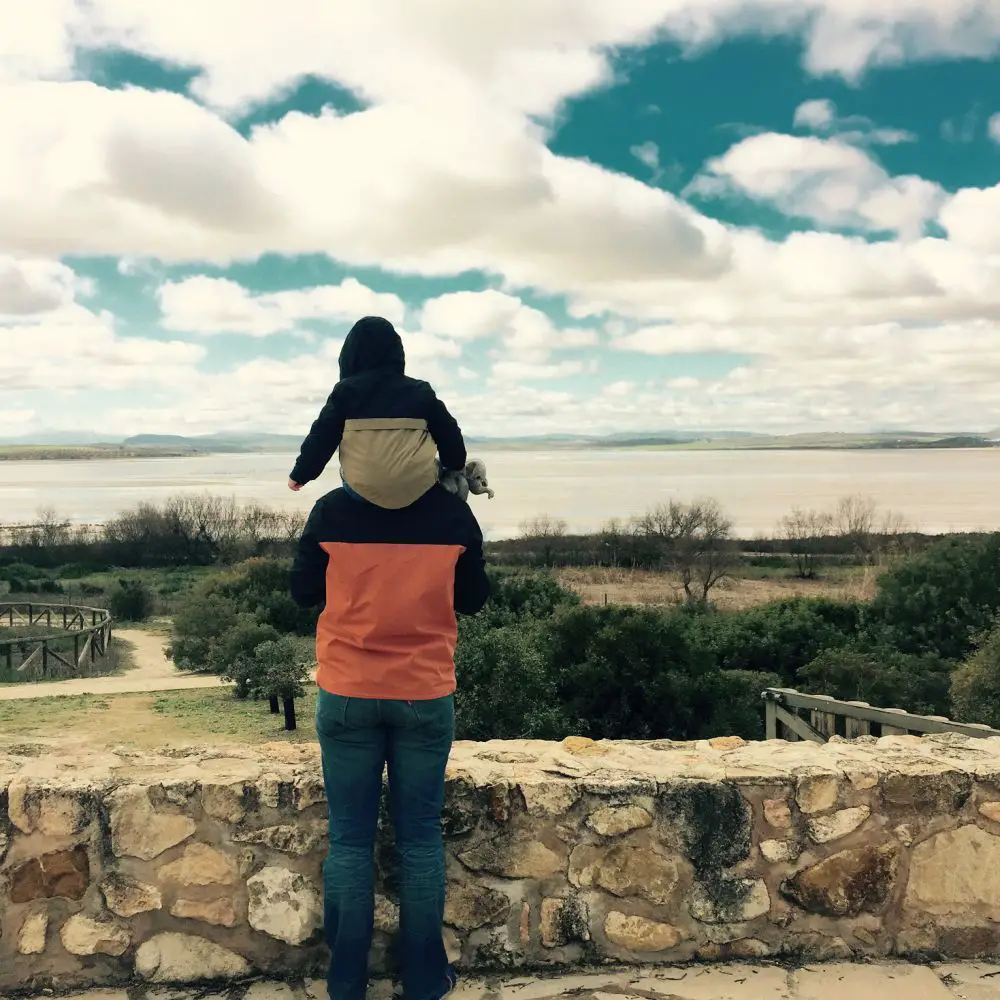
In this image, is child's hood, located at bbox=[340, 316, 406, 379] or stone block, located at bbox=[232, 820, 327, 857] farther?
stone block, located at bbox=[232, 820, 327, 857]

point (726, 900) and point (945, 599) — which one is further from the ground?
point (726, 900)

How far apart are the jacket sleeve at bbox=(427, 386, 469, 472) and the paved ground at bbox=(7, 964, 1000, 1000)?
4.56 feet

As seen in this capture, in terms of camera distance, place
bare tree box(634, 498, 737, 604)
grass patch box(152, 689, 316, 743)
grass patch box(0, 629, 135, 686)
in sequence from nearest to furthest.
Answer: grass patch box(152, 689, 316, 743) → grass patch box(0, 629, 135, 686) → bare tree box(634, 498, 737, 604)

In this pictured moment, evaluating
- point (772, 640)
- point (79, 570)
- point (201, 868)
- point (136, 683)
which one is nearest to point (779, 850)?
point (201, 868)

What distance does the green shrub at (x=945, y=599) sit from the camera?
49.8 ft

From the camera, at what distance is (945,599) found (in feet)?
51.6

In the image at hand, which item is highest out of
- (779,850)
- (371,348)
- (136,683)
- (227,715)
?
(371,348)

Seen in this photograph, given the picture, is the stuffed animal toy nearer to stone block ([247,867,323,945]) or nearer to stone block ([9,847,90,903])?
stone block ([247,867,323,945])

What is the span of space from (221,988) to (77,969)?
38 cm

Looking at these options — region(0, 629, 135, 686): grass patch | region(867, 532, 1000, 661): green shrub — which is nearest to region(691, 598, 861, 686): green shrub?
region(867, 532, 1000, 661): green shrub

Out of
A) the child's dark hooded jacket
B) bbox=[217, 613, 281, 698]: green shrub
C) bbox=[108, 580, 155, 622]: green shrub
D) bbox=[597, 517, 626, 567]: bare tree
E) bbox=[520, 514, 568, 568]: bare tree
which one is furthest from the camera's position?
bbox=[520, 514, 568, 568]: bare tree

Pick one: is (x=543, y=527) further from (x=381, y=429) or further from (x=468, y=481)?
(x=381, y=429)

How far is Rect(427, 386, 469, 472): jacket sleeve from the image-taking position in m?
2.16

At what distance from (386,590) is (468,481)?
1.16 ft
